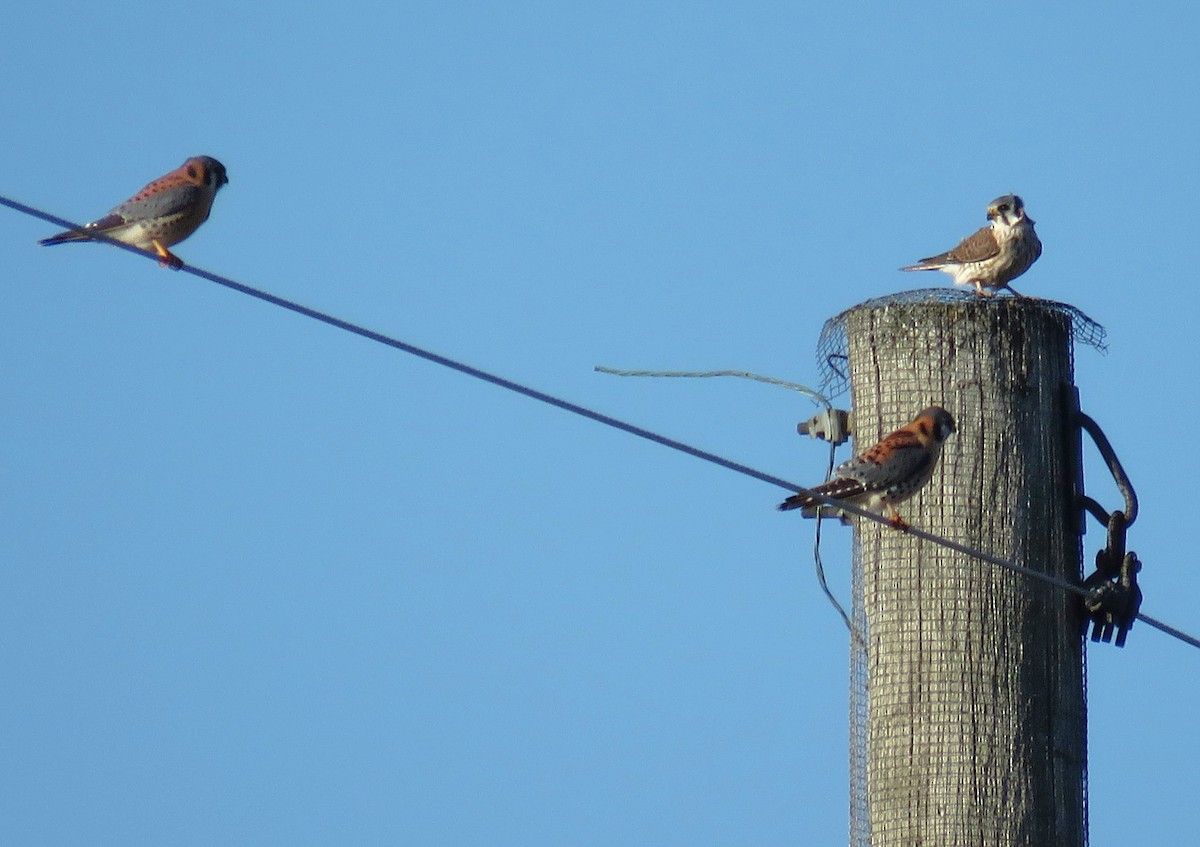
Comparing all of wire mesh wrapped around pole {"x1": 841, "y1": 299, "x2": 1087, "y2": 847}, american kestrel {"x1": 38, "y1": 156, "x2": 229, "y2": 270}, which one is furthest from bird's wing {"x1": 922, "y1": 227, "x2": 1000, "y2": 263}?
wire mesh wrapped around pole {"x1": 841, "y1": 299, "x2": 1087, "y2": 847}

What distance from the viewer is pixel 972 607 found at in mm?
5559

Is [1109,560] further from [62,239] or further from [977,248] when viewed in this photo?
[977,248]

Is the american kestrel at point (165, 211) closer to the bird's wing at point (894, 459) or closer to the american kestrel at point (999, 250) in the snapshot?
the bird's wing at point (894, 459)

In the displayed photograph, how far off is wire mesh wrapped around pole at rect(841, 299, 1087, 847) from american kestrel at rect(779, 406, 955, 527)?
0.05 m

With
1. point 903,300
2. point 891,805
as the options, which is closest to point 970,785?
point 891,805

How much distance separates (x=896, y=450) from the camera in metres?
5.77

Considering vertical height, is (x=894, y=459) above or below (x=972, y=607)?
above

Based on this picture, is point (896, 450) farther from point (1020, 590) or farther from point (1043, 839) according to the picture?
point (1043, 839)

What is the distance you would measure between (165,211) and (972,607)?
4593 mm

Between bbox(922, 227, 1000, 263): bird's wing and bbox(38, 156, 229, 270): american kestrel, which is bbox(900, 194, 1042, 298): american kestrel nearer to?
bbox(922, 227, 1000, 263): bird's wing

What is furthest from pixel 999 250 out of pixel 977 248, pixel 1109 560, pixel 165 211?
pixel 1109 560

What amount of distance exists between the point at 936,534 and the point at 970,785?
0.74 meters

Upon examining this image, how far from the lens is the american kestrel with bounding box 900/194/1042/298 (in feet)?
38.7

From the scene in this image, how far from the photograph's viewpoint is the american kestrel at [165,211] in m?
8.64
